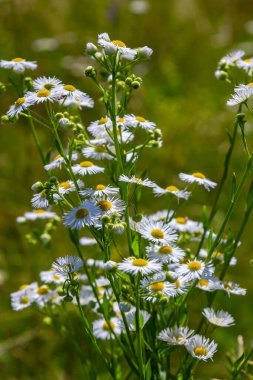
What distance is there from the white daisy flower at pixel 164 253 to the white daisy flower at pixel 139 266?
66 millimetres

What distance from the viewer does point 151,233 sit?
1350 mm

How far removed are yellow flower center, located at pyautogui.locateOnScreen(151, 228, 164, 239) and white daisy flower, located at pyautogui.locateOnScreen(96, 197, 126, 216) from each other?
11cm

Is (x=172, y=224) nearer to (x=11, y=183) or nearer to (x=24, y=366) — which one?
(x=24, y=366)

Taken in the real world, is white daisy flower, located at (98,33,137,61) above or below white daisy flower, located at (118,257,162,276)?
above

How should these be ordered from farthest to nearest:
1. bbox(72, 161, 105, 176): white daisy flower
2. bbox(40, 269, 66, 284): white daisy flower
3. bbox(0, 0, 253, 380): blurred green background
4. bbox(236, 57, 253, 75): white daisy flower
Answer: bbox(0, 0, 253, 380): blurred green background < bbox(40, 269, 66, 284): white daisy flower < bbox(236, 57, 253, 75): white daisy flower < bbox(72, 161, 105, 176): white daisy flower

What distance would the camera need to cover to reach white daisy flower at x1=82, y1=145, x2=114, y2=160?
4.91ft

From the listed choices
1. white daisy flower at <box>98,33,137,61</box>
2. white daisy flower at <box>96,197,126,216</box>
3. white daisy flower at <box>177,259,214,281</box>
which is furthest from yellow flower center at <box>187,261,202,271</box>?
white daisy flower at <box>98,33,137,61</box>

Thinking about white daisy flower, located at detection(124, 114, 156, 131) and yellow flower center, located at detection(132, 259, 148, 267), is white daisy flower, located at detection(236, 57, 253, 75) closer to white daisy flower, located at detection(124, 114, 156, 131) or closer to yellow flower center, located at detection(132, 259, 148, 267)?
white daisy flower, located at detection(124, 114, 156, 131)

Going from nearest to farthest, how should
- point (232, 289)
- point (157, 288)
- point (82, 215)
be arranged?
point (82, 215) < point (157, 288) < point (232, 289)

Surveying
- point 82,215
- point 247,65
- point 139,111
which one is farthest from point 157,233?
point 139,111

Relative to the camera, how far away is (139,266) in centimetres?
125

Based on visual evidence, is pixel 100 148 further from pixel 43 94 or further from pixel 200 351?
pixel 200 351

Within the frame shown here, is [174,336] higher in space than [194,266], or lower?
lower

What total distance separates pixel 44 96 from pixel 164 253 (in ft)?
1.51
